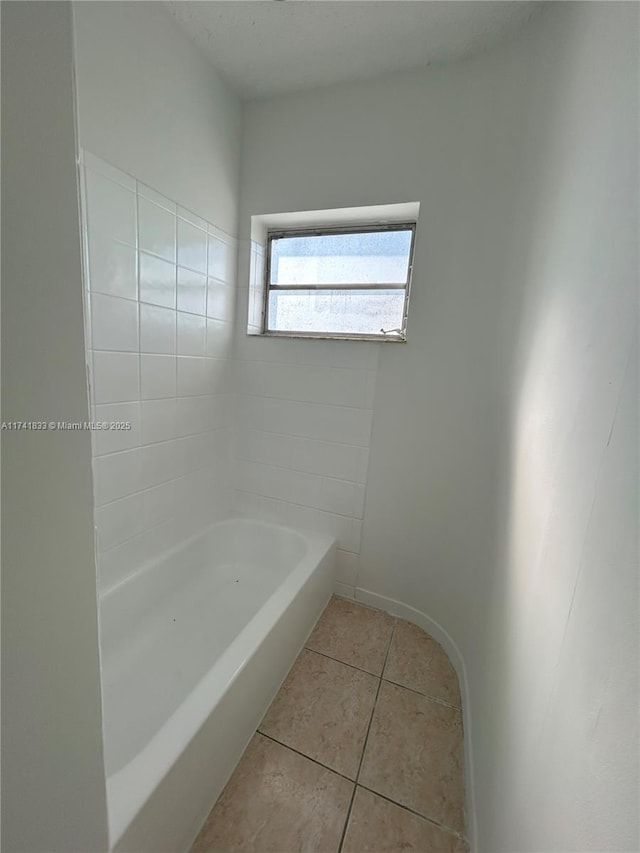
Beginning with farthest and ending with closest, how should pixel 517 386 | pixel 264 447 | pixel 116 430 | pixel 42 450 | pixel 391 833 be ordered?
pixel 264 447, pixel 116 430, pixel 517 386, pixel 391 833, pixel 42 450

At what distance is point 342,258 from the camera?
171 centimetres

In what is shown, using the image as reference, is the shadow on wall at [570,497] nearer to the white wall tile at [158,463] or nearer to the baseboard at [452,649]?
A: the baseboard at [452,649]

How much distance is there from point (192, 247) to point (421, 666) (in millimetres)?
2048

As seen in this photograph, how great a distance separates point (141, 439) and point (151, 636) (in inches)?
32.8

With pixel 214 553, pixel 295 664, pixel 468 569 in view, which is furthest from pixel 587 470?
pixel 214 553

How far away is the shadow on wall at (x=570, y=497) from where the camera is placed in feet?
1.34

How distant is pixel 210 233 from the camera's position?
5.08 ft

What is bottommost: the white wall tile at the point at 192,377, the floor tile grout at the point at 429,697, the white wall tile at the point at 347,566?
the floor tile grout at the point at 429,697

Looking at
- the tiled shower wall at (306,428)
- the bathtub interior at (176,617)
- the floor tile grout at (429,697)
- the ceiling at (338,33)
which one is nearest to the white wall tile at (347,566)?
the tiled shower wall at (306,428)

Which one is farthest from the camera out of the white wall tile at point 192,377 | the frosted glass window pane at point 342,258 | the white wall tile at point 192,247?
the frosted glass window pane at point 342,258

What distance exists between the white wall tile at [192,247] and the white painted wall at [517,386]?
339 millimetres

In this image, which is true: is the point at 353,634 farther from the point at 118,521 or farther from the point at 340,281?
the point at 340,281

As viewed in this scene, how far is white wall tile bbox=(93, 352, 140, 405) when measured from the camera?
114 cm

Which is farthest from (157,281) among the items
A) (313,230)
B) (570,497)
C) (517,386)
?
(570,497)
